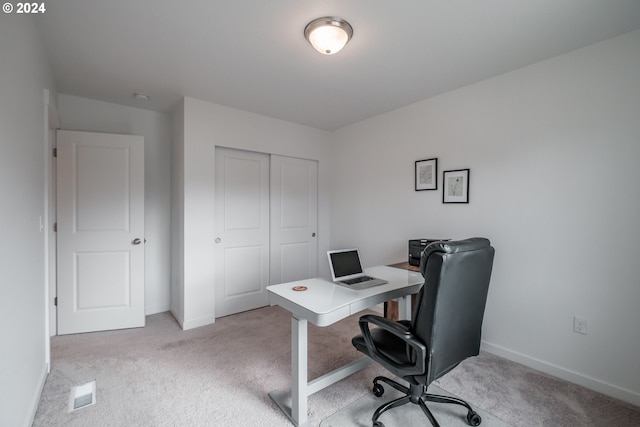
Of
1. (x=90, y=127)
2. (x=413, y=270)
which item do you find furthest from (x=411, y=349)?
(x=90, y=127)

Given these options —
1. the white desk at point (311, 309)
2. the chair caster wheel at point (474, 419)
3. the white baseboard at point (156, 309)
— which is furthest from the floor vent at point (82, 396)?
the chair caster wheel at point (474, 419)

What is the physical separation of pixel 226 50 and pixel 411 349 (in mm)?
2343

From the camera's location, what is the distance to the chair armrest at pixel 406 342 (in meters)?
1.36

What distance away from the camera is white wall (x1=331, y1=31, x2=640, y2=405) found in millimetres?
1890

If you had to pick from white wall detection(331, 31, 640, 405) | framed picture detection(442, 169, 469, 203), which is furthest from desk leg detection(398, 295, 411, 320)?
Result: framed picture detection(442, 169, 469, 203)

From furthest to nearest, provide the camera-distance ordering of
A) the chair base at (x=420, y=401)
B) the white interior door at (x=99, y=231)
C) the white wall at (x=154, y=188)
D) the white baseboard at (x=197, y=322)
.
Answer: the white wall at (x=154, y=188), the white baseboard at (x=197, y=322), the white interior door at (x=99, y=231), the chair base at (x=420, y=401)

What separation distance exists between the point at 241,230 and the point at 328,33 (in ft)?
7.89

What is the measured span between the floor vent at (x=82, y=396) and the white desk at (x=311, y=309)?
3.93 ft

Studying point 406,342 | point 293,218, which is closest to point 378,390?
point 406,342

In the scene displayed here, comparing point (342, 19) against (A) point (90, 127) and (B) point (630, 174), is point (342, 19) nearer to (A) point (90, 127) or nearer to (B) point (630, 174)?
(B) point (630, 174)

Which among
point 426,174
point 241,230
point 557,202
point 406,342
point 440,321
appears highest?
point 426,174

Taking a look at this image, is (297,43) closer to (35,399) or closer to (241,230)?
(241,230)

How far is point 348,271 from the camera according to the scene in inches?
80.5

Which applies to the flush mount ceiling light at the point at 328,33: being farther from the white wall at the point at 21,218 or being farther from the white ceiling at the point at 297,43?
the white wall at the point at 21,218
